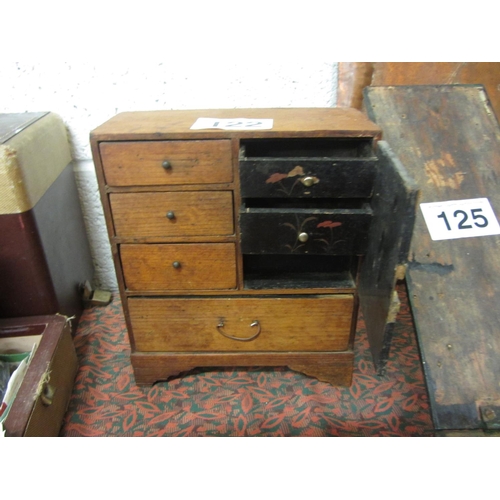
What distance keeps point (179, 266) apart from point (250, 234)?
0.81ft

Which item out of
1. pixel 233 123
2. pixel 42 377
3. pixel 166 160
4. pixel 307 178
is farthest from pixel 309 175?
pixel 42 377

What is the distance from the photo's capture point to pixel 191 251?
3.94ft

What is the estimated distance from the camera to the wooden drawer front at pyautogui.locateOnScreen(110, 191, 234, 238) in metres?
1.12

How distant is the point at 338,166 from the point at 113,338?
1.18m

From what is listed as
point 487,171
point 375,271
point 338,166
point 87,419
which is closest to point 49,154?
point 87,419

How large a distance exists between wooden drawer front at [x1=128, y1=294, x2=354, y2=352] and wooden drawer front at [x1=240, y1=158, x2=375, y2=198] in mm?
373

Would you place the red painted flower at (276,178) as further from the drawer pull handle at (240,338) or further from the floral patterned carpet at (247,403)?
the floral patterned carpet at (247,403)

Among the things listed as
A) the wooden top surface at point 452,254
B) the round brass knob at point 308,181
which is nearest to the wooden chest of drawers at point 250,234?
the round brass knob at point 308,181

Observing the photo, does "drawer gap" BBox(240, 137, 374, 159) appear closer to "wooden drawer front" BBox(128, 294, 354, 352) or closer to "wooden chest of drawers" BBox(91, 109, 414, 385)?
"wooden chest of drawers" BBox(91, 109, 414, 385)

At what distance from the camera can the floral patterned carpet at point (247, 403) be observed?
4.28 feet

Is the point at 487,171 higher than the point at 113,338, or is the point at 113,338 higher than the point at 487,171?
the point at 487,171

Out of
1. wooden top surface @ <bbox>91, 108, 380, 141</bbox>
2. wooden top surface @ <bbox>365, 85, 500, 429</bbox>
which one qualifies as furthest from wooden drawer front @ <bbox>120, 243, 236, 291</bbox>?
wooden top surface @ <bbox>365, 85, 500, 429</bbox>

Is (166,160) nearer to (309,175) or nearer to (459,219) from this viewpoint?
(309,175)

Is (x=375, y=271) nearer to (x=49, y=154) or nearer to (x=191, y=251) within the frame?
(x=191, y=251)
